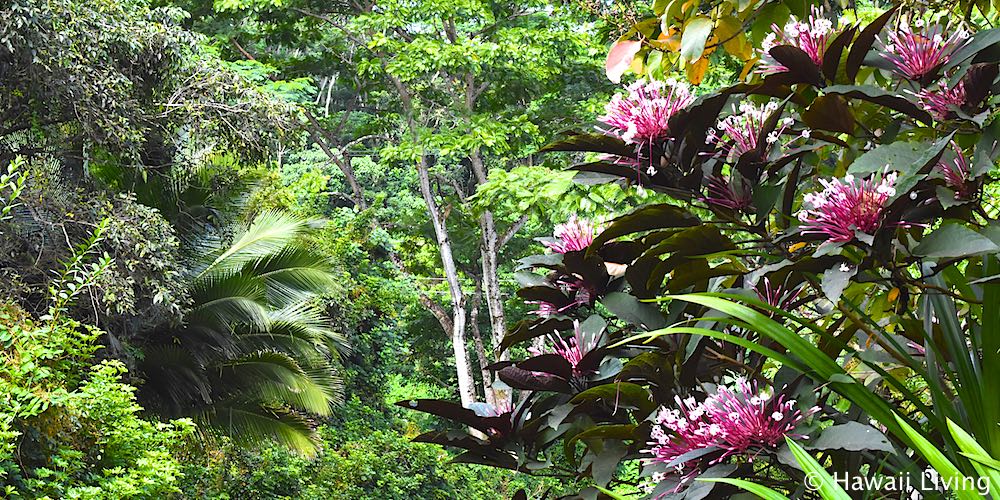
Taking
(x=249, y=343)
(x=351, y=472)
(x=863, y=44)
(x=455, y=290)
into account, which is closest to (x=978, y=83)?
(x=863, y=44)

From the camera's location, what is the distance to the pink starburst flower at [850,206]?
1008 millimetres

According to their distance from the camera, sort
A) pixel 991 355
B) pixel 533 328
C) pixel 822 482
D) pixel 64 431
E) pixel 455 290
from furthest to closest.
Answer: pixel 455 290
pixel 64 431
pixel 533 328
pixel 991 355
pixel 822 482

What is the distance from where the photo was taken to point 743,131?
1.24 meters

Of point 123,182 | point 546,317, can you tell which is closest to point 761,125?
point 546,317

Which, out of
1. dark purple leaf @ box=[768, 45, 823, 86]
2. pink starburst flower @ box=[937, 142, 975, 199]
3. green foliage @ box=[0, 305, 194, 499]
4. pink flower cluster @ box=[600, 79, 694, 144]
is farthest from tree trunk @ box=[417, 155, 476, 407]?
pink starburst flower @ box=[937, 142, 975, 199]

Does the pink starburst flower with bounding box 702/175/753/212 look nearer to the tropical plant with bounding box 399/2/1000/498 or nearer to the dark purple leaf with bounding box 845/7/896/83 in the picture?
the tropical plant with bounding box 399/2/1000/498

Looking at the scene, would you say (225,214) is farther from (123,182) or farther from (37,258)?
(37,258)

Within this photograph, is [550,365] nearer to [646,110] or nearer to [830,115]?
[646,110]

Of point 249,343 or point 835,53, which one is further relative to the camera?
point 249,343

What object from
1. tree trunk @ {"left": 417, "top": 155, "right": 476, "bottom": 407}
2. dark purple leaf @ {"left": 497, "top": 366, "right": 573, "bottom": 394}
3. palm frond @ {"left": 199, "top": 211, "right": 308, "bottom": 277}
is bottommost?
dark purple leaf @ {"left": 497, "top": 366, "right": 573, "bottom": 394}

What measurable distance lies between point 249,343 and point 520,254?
6390mm

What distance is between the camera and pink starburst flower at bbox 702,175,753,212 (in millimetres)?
1212

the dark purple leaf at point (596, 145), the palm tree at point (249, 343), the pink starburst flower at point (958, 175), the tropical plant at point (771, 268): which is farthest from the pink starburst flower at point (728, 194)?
the palm tree at point (249, 343)

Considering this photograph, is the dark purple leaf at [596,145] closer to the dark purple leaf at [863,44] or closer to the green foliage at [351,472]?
the dark purple leaf at [863,44]
